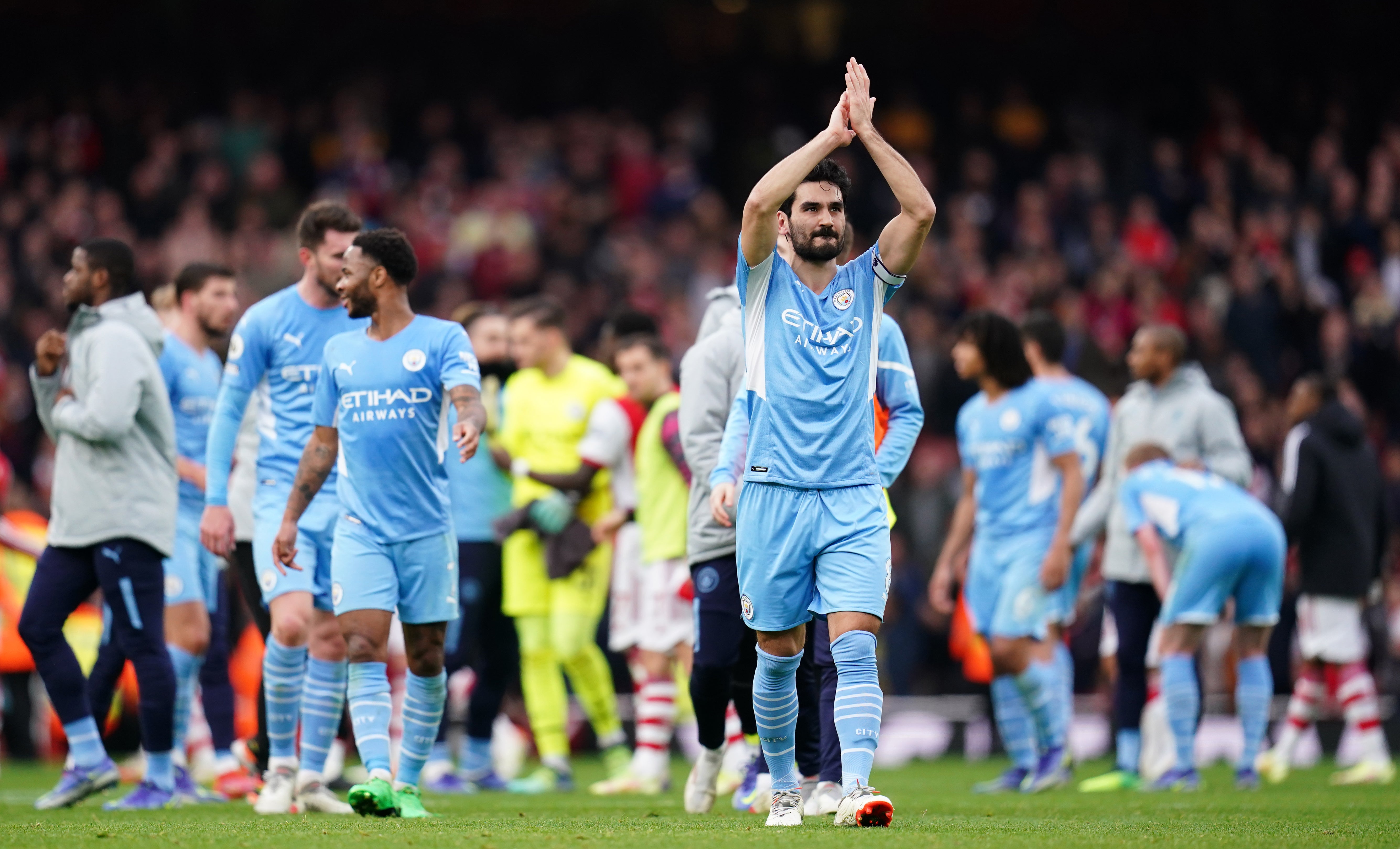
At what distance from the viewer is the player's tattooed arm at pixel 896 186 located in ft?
20.8

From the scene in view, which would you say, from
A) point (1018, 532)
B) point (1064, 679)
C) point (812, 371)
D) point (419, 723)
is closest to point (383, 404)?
point (419, 723)

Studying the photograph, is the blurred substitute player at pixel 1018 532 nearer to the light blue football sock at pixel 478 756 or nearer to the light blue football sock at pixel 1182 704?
the light blue football sock at pixel 1182 704

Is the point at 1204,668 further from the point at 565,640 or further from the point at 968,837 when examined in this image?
the point at 968,837

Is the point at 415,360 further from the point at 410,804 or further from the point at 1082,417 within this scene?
the point at 1082,417

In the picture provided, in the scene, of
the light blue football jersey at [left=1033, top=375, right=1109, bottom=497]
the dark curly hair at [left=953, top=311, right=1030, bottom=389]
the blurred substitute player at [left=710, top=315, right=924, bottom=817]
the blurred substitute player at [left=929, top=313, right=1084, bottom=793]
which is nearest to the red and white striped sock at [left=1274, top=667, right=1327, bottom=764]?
the light blue football jersey at [left=1033, top=375, right=1109, bottom=497]

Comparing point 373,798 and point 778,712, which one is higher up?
point 778,712

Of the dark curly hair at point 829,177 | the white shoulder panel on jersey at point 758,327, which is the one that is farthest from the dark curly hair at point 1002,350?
the white shoulder panel on jersey at point 758,327

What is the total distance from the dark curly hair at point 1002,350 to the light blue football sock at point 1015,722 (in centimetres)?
192

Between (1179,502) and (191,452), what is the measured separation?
20.1 ft

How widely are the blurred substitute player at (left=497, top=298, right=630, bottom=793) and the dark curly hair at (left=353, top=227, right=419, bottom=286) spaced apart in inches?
136

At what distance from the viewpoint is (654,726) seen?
34.2ft

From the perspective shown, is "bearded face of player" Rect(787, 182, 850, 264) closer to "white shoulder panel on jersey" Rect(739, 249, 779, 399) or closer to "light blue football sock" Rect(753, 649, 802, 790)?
"white shoulder panel on jersey" Rect(739, 249, 779, 399)

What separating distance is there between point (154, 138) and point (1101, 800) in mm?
16355

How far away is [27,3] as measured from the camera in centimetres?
2350
